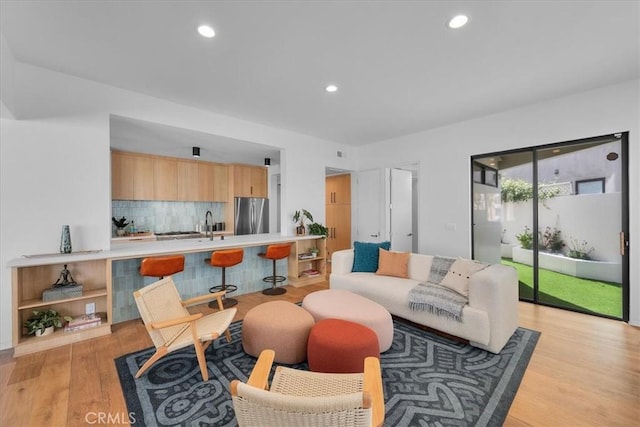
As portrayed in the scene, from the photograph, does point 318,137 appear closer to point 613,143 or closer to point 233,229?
point 233,229

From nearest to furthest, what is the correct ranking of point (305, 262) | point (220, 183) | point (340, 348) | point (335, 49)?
point (340, 348) → point (335, 49) → point (305, 262) → point (220, 183)

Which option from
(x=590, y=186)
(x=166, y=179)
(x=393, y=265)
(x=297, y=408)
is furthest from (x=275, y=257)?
(x=590, y=186)

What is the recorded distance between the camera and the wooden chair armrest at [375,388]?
3.93 feet

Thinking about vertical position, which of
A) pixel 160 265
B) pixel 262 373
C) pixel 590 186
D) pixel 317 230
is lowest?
pixel 262 373

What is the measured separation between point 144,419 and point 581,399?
119 inches

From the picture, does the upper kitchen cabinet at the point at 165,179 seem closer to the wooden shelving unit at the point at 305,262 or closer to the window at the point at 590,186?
the wooden shelving unit at the point at 305,262

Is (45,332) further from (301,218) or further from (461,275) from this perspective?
(461,275)

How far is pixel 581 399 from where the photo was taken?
1.90 meters

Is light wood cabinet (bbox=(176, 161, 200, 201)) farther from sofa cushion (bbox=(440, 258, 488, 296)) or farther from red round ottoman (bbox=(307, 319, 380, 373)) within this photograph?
sofa cushion (bbox=(440, 258, 488, 296))

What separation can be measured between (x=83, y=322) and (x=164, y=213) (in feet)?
11.9

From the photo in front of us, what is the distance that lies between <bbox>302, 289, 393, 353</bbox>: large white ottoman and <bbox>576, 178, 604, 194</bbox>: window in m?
3.20

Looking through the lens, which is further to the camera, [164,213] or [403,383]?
[164,213]

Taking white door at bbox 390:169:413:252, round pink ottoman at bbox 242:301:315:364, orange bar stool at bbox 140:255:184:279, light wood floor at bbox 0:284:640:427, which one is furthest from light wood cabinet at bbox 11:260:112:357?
white door at bbox 390:169:413:252

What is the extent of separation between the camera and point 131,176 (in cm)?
535
